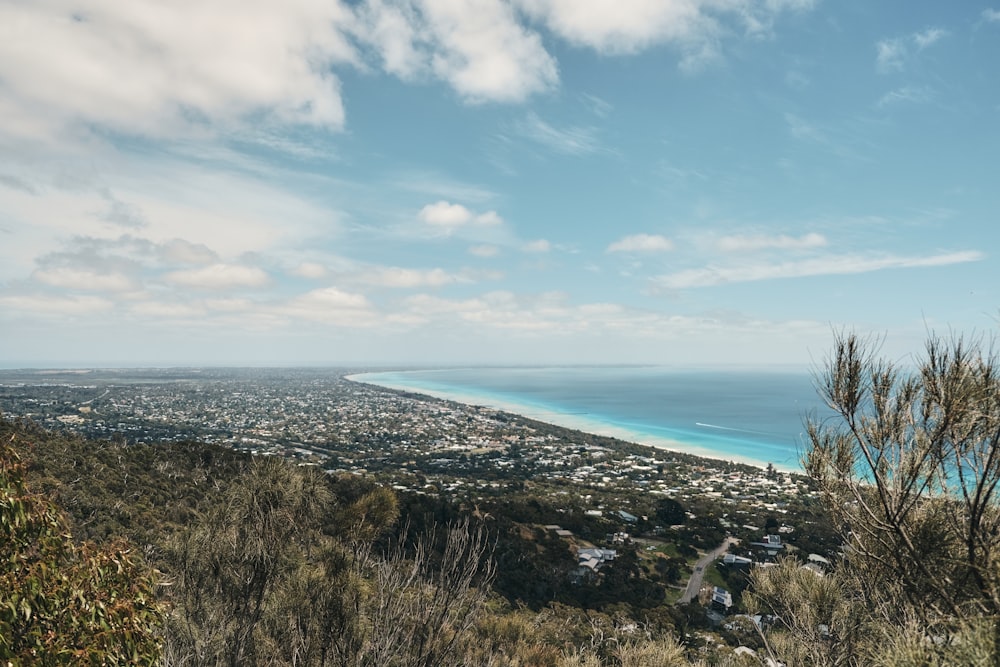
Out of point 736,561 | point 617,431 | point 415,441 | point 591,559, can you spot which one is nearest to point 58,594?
point 591,559

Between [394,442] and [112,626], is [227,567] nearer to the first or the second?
[112,626]

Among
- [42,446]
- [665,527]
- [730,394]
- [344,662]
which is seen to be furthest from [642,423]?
[344,662]

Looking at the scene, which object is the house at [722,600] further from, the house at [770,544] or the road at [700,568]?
the house at [770,544]

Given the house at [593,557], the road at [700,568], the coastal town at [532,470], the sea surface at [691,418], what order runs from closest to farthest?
the road at [700,568] → the house at [593,557] → the coastal town at [532,470] → the sea surface at [691,418]

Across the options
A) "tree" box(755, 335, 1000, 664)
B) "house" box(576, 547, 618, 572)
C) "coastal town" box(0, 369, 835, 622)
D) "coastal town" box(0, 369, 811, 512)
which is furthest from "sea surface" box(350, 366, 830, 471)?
"tree" box(755, 335, 1000, 664)

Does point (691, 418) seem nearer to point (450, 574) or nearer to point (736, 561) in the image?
point (736, 561)

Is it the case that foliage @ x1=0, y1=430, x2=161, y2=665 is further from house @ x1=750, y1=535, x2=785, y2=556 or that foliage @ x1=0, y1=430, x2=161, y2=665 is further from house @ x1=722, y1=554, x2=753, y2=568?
house @ x1=750, y1=535, x2=785, y2=556

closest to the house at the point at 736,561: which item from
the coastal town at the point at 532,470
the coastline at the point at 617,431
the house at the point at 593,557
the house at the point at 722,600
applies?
the coastal town at the point at 532,470
